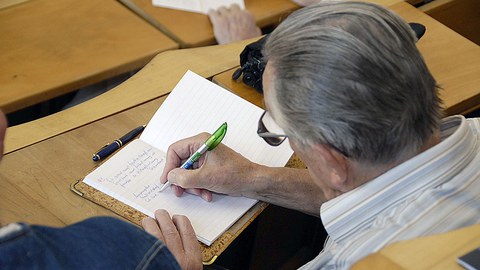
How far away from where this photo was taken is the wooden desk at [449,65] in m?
1.84

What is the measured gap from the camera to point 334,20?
1.20 metres

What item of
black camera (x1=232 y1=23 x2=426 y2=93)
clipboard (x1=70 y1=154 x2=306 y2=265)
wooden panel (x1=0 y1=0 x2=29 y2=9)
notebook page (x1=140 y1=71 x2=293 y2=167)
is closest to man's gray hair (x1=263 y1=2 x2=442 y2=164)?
clipboard (x1=70 y1=154 x2=306 y2=265)

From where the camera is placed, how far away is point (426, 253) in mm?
831

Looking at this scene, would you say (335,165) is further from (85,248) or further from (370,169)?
(85,248)

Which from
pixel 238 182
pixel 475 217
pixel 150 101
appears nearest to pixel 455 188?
pixel 475 217

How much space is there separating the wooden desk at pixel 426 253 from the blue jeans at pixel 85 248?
0.32m

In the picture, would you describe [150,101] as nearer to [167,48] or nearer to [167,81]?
[167,81]

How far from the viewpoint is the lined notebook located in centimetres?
150

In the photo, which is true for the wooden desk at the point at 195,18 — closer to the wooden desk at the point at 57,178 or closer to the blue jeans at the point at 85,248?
the wooden desk at the point at 57,178

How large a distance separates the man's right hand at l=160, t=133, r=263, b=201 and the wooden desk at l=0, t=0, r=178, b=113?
51 cm

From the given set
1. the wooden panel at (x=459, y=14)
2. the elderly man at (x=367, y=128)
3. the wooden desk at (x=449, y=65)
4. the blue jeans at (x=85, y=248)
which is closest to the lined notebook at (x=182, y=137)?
the wooden desk at (x=449, y=65)

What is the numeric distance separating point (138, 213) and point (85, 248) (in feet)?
1.76

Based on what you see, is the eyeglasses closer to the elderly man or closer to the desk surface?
the elderly man

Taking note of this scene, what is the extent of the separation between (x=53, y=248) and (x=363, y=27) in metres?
0.59
